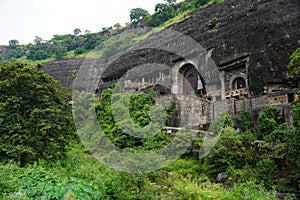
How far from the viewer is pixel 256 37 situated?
1535 cm

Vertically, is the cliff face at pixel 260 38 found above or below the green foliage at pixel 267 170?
above

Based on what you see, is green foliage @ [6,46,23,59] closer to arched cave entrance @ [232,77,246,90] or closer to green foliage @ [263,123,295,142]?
arched cave entrance @ [232,77,246,90]

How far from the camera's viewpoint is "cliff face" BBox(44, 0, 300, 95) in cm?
1396

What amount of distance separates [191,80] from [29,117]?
1247 cm

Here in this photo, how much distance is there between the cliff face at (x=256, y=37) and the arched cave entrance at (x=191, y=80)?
1424mm

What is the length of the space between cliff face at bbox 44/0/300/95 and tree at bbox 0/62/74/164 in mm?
9185

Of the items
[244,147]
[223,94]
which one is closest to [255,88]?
[223,94]

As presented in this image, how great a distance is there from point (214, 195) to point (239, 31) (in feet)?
39.8

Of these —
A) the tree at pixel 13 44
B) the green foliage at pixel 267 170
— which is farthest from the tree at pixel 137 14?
the green foliage at pixel 267 170

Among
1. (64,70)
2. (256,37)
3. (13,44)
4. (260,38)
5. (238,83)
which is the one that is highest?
(13,44)

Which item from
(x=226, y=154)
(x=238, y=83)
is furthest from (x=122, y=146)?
(x=238, y=83)

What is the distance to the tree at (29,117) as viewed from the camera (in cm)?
927

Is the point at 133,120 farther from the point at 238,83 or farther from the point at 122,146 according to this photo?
the point at 238,83

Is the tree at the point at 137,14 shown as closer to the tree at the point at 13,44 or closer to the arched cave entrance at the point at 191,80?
the tree at the point at 13,44
